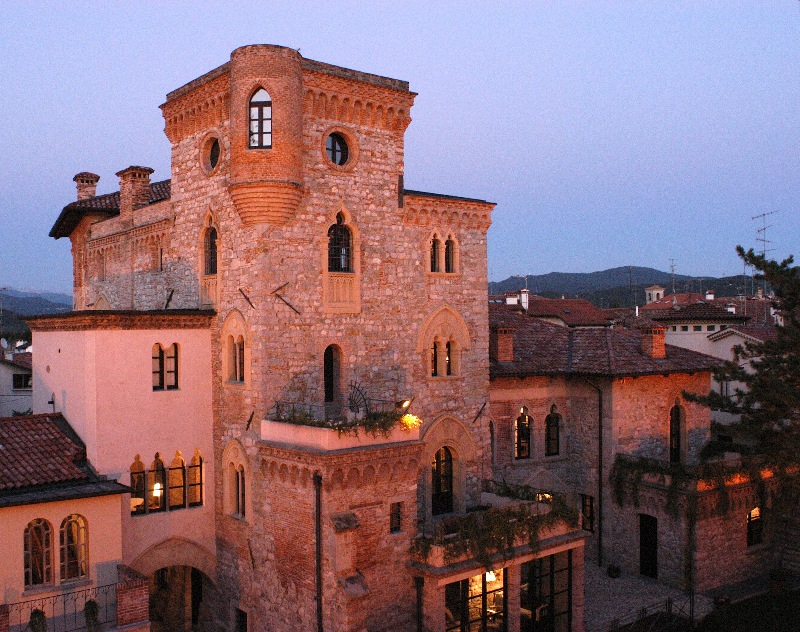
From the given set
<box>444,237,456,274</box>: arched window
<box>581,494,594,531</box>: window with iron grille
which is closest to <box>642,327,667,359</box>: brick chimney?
<box>581,494,594,531</box>: window with iron grille

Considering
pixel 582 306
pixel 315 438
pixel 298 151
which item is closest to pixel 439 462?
pixel 315 438

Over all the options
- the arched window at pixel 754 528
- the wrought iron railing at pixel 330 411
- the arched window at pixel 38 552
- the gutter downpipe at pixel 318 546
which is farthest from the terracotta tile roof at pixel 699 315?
the arched window at pixel 38 552

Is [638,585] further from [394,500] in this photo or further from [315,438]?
[315,438]

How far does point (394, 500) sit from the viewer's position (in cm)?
2152

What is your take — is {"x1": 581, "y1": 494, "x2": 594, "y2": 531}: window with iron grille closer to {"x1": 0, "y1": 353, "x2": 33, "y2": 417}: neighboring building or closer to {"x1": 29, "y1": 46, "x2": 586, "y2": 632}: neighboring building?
{"x1": 29, "y1": 46, "x2": 586, "y2": 632}: neighboring building

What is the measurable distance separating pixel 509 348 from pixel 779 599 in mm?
14142

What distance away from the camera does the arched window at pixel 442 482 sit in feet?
87.8

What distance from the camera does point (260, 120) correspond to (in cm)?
2248

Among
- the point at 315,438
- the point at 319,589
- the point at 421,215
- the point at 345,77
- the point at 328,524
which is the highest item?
the point at 345,77

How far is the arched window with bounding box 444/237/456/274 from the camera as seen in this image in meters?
27.5

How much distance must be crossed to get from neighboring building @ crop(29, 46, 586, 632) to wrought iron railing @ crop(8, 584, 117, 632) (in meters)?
2.38

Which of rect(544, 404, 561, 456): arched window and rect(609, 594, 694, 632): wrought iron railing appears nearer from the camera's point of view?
rect(609, 594, 694, 632): wrought iron railing

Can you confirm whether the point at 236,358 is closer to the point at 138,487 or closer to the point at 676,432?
the point at 138,487

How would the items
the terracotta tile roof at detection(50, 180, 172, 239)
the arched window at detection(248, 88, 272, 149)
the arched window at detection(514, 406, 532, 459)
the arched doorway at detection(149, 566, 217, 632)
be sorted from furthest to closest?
1. the terracotta tile roof at detection(50, 180, 172, 239)
2. the arched window at detection(514, 406, 532, 459)
3. the arched doorway at detection(149, 566, 217, 632)
4. the arched window at detection(248, 88, 272, 149)
